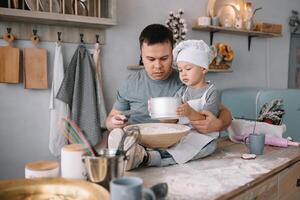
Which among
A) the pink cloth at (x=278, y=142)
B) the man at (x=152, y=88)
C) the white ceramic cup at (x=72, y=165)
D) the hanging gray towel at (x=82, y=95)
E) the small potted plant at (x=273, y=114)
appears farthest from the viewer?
the hanging gray towel at (x=82, y=95)

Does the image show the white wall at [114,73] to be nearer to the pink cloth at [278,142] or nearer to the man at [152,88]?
the man at [152,88]

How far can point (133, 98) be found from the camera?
190 centimetres

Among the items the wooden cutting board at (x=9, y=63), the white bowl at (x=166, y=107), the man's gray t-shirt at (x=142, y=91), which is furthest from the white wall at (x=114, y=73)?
the white bowl at (x=166, y=107)

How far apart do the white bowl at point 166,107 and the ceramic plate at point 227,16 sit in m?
1.86

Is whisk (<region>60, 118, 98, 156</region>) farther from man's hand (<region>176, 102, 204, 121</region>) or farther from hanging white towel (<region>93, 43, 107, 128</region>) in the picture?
hanging white towel (<region>93, 43, 107, 128</region>)

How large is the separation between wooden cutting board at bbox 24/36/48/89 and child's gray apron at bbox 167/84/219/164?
102 centimetres

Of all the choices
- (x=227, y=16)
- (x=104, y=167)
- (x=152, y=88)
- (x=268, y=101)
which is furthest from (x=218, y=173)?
(x=227, y=16)

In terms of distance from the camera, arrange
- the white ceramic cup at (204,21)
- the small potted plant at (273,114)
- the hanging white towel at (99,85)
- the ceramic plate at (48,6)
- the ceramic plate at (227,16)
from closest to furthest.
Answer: the small potted plant at (273,114), the ceramic plate at (48,6), the hanging white towel at (99,85), the white ceramic cup at (204,21), the ceramic plate at (227,16)

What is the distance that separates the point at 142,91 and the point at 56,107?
Answer: 0.60 meters

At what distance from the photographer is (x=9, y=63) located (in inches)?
74.8

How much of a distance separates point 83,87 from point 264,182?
129cm

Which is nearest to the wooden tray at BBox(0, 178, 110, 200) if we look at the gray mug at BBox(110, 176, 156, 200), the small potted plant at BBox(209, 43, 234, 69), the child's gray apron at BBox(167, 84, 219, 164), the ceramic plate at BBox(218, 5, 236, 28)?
the gray mug at BBox(110, 176, 156, 200)

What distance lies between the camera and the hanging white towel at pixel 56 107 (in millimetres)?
2066

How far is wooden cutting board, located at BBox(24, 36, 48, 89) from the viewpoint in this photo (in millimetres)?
1977
